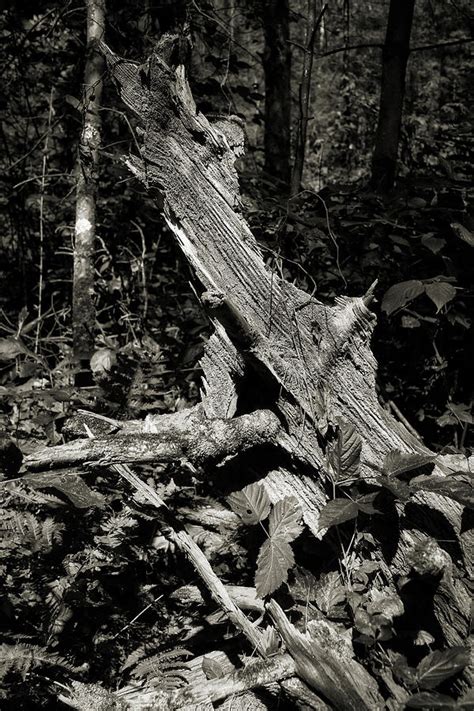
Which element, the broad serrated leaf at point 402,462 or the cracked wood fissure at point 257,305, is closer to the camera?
the broad serrated leaf at point 402,462

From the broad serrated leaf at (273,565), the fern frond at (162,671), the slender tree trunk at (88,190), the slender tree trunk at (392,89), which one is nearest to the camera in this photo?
the broad serrated leaf at (273,565)

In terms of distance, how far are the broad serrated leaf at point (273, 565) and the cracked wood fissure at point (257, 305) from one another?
9.4 inches

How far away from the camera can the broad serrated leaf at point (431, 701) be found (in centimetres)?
176

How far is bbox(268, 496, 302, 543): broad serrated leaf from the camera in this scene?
2.37 m

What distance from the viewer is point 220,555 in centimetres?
289

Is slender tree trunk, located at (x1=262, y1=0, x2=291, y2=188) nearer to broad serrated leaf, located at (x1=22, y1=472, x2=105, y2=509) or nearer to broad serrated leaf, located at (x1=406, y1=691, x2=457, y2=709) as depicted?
broad serrated leaf, located at (x1=22, y1=472, x2=105, y2=509)

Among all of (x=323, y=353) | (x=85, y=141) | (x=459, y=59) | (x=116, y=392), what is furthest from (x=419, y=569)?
(x=459, y=59)

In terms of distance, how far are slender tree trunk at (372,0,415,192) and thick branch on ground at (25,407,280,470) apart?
7.56ft

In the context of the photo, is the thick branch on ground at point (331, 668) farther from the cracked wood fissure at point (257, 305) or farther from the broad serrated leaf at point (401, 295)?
the broad serrated leaf at point (401, 295)

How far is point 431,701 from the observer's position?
5.81ft

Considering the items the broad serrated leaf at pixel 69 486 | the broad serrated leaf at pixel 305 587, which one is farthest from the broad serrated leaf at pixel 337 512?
the broad serrated leaf at pixel 69 486

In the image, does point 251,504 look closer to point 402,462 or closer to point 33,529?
point 402,462

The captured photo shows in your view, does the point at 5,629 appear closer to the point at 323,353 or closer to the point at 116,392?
the point at 116,392

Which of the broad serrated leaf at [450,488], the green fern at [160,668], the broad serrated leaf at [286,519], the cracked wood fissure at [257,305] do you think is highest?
the cracked wood fissure at [257,305]
